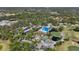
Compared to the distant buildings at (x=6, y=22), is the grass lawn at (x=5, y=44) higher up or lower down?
lower down

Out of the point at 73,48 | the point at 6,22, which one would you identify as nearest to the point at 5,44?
the point at 6,22

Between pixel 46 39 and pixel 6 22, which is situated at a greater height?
pixel 6 22

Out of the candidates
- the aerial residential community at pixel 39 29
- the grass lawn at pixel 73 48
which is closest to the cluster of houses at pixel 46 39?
the aerial residential community at pixel 39 29

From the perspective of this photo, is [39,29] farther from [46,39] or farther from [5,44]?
[5,44]

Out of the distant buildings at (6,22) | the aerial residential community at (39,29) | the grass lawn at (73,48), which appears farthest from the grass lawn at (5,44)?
the grass lawn at (73,48)

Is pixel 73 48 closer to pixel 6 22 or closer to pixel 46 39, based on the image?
pixel 46 39

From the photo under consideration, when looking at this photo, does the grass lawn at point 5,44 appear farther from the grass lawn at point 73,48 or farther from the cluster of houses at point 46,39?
the grass lawn at point 73,48

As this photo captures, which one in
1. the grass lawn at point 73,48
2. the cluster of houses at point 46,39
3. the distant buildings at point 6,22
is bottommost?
the grass lawn at point 73,48
